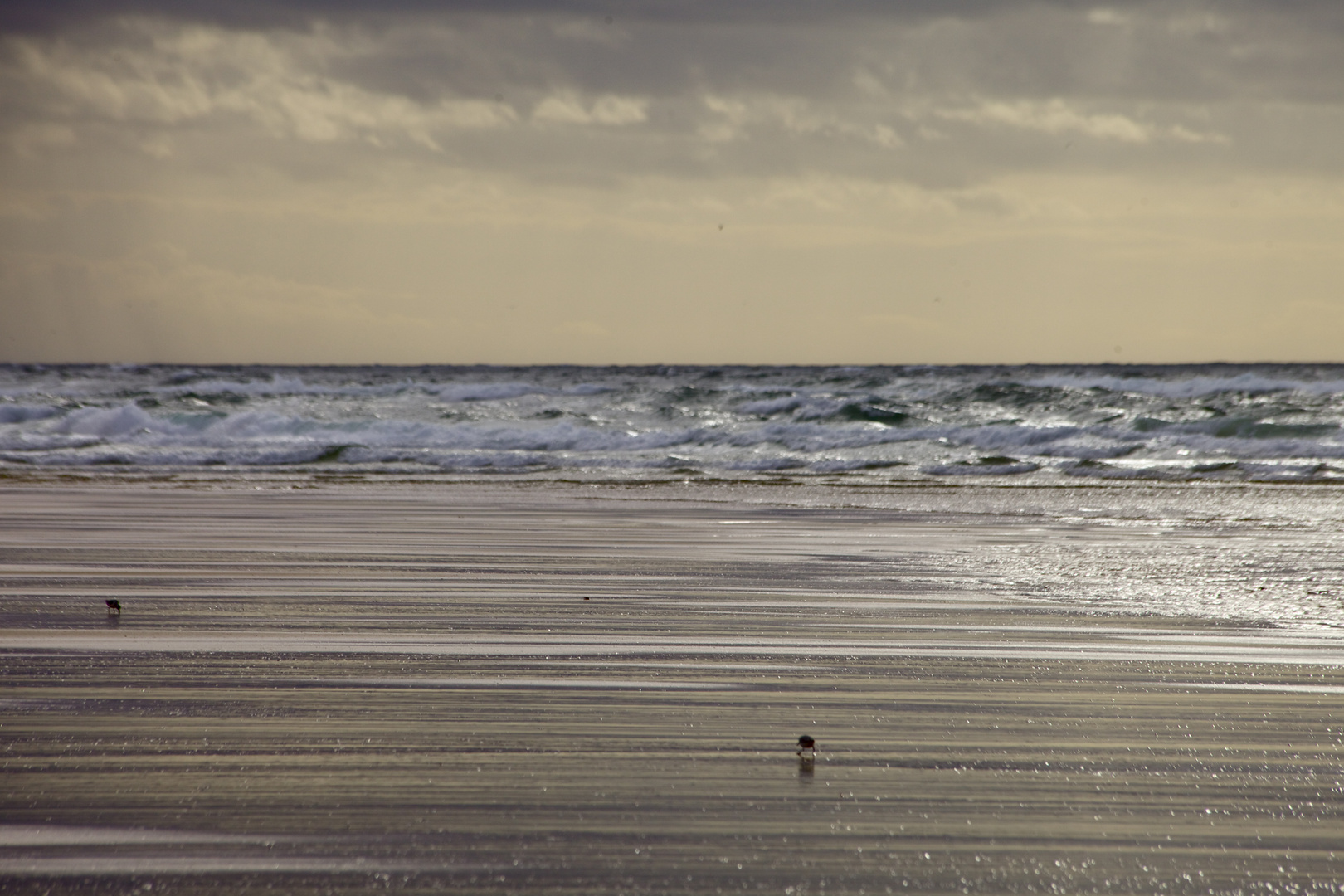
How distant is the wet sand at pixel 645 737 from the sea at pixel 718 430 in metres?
9.71

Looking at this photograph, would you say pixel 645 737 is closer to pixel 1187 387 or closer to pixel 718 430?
pixel 718 430

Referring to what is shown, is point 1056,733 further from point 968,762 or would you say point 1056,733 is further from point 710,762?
point 710,762

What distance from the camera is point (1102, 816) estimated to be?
2.37 meters

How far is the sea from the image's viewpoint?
16.2 m

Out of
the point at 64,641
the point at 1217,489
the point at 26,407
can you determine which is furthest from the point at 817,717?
the point at 26,407

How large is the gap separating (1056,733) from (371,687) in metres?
1.89

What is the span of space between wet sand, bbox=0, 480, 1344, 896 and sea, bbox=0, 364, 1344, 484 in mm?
9706

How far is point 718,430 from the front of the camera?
74.5 feet

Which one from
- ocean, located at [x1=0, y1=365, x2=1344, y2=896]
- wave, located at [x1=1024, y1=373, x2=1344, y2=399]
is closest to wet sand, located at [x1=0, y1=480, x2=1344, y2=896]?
ocean, located at [x1=0, y1=365, x2=1344, y2=896]

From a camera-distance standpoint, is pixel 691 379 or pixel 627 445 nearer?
pixel 627 445

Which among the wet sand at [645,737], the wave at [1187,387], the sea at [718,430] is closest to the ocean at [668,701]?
the wet sand at [645,737]

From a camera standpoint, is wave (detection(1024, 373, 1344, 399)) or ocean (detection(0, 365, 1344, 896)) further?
wave (detection(1024, 373, 1344, 399))

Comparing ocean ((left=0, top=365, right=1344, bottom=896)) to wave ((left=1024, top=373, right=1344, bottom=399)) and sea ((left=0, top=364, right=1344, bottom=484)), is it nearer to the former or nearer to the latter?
sea ((left=0, top=364, right=1344, bottom=484))

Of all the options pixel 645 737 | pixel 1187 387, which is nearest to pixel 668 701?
pixel 645 737
